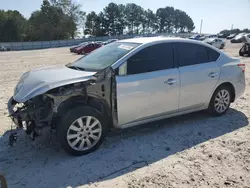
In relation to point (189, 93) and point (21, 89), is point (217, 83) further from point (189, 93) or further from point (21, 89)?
point (21, 89)

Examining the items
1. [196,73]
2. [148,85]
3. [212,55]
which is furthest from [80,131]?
[212,55]

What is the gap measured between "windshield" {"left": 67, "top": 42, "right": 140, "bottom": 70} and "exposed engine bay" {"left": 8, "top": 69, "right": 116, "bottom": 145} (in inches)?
14.4

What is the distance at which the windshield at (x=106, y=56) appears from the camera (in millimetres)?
3877

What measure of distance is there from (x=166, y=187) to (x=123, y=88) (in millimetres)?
1526

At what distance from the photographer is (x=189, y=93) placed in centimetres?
435

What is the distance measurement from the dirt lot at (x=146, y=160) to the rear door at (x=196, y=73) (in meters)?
0.54

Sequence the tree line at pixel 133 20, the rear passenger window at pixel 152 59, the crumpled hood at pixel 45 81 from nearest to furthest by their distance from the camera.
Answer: the crumpled hood at pixel 45 81 < the rear passenger window at pixel 152 59 < the tree line at pixel 133 20

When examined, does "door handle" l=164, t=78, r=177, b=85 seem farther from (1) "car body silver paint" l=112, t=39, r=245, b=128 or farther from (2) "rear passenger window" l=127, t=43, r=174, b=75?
(2) "rear passenger window" l=127, t=43, r=174, b=75

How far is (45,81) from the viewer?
3389 mm

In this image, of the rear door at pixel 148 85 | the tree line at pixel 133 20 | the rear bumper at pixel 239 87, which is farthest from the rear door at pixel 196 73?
the tree line at pixel 133 20

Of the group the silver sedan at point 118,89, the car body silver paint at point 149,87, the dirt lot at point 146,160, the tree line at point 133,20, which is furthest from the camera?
the tree line at point 133,20

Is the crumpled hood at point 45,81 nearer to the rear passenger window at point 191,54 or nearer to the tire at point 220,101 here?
the rear passenger window at point 191,54

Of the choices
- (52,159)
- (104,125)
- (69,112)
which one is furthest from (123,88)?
(52,159)

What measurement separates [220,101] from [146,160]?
7.85ft
